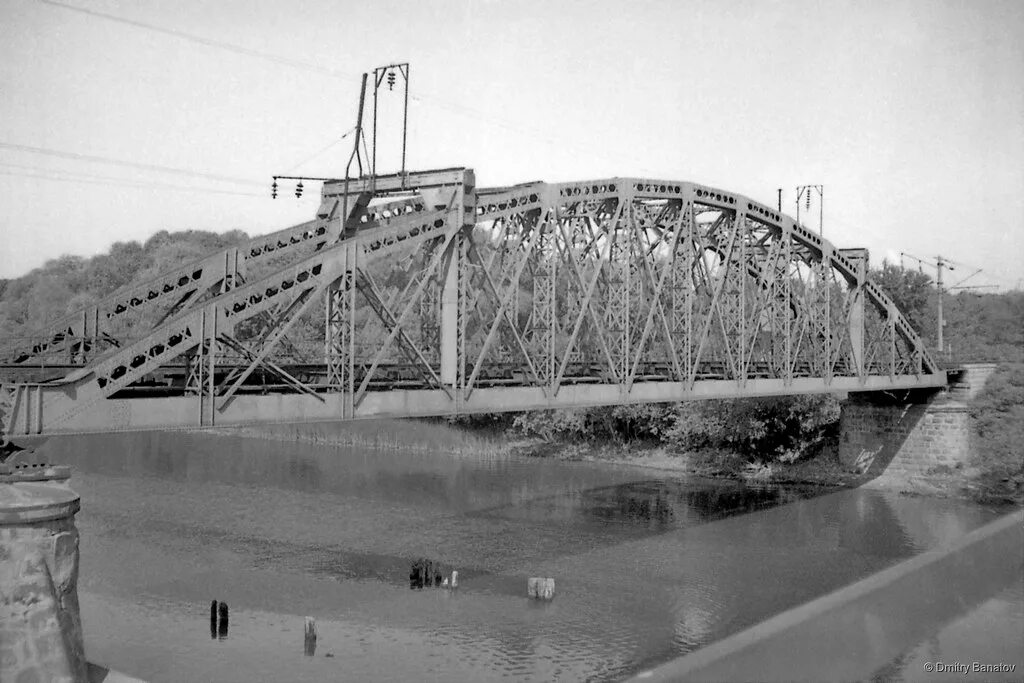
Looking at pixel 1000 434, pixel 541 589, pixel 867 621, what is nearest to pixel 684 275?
pixel 541 589

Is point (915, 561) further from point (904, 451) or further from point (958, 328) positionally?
point (958, 328)

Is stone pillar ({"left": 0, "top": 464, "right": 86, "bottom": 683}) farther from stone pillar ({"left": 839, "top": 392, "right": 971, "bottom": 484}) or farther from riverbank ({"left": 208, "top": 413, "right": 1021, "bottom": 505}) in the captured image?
stone pillar ({"left": 839, "top": 392, "right": 971, "bottom": 484})

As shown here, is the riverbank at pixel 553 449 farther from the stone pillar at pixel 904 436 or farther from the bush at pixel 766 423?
the stone pillar at pixel 904 436

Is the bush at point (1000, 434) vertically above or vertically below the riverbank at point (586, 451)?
above

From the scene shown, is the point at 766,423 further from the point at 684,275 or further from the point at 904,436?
the point at 684,275

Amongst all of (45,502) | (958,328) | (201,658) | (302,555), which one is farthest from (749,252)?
(958,328)

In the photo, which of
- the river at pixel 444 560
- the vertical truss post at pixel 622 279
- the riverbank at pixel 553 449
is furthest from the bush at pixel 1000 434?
the vertical truss post at pixel 622 279

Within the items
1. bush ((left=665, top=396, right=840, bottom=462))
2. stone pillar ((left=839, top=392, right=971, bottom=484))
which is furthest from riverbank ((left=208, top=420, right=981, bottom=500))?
stone pillar ((left=839, top=392, right=971, bottom=484))
